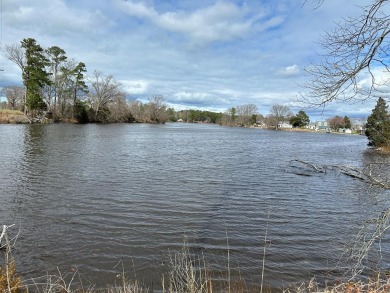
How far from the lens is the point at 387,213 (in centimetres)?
535

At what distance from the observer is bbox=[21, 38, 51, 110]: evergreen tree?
6538 centimetres

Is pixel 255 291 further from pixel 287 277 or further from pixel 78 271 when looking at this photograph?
pixel 78 271

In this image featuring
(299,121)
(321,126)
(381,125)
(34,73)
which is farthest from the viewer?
(321,126)

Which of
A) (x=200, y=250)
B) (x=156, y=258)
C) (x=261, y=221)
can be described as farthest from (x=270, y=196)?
(x=156, y=258)

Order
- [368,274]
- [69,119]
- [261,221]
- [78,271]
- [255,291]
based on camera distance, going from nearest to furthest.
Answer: [255,291] → [78,271] → [368,274] → [261,221] → [69,119]

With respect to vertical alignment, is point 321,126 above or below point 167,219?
above

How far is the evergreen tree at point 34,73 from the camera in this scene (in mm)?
65375

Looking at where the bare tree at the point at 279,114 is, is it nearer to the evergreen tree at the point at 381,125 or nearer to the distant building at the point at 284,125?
the distant building at the point at 284,125

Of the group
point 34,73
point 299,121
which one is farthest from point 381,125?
point 299,121

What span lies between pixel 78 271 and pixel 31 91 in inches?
2761

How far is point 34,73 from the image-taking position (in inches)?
2616

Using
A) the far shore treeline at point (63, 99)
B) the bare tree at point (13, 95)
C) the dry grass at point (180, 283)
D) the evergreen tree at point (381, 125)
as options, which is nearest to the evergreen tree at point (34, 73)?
the far shore treeline at point (63, 99)

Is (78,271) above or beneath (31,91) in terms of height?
beneath

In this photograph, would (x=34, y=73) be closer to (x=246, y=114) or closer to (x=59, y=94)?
(x=59, y=94)
